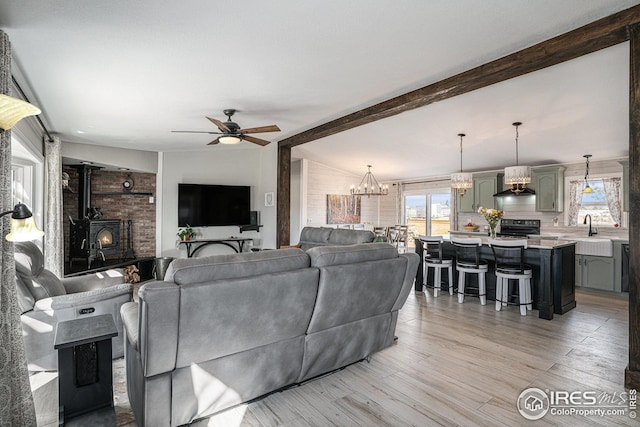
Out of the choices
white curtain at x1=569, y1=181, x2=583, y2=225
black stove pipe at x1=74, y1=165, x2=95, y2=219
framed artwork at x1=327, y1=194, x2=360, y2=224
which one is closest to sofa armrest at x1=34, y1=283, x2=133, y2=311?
black stove pipe at x1=74, y1=165, x2=95, y2=219

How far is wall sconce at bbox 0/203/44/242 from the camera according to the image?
1697 millimetres

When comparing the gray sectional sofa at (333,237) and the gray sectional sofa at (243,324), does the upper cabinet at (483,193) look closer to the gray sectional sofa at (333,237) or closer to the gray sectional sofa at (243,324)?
the gray sectional sofa at (333,237)

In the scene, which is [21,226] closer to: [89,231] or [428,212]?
[89,231]

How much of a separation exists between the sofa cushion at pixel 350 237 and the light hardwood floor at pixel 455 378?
117 centimetres

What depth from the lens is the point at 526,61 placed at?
115 inches

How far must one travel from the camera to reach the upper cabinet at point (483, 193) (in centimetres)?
701

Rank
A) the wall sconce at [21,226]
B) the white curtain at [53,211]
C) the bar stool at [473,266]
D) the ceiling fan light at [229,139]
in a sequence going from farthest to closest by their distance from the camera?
the white curtain at [53,211]
the bar stool at [473,266]
the ceiling fan light at [229,139]
the wall sconce at [21,226]

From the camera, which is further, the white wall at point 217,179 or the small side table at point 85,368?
the white wall at point 217,179

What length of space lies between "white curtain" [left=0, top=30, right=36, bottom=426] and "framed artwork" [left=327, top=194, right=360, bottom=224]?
23.7 ft

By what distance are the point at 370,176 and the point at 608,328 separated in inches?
263

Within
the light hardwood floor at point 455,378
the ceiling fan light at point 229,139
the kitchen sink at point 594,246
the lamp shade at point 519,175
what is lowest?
the light hardwood floor at point 455,378

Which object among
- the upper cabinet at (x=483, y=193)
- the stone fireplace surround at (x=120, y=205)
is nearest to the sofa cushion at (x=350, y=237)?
the upper cabinet at (x=483, y=193)

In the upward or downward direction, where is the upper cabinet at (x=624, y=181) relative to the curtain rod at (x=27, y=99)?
downward

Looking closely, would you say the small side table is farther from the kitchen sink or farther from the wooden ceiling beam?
the kitchen sink
